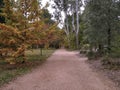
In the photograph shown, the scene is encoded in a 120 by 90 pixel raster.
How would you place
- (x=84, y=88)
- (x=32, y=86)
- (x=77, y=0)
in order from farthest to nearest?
(x=77, y=0) → (x=32, y=86) → (x=84, y=88)

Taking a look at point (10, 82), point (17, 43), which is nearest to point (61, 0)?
point (17, 43)

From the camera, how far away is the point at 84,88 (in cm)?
852

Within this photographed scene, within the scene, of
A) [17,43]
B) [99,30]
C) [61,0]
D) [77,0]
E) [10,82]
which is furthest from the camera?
[61,0]

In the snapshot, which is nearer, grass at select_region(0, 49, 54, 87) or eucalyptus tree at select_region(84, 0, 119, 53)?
grass at select_region(0, 49, 54, 87)

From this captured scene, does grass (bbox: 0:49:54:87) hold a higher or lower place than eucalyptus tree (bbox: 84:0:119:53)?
lower

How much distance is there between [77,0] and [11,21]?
27.3m

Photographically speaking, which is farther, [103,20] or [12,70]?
[103,20]

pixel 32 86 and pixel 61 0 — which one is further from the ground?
pixel 61 0

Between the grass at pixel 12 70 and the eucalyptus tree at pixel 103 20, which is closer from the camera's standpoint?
the grass at pixel 12 70

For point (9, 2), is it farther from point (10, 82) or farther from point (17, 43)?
point (10, 82)

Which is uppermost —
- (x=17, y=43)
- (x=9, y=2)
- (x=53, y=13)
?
(x=53, y=13)

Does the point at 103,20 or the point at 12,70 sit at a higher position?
the point at 103,20

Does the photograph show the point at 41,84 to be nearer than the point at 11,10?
Yes

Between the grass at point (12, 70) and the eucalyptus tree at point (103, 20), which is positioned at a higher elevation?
the eucalyptus tree at point (103, 20)
